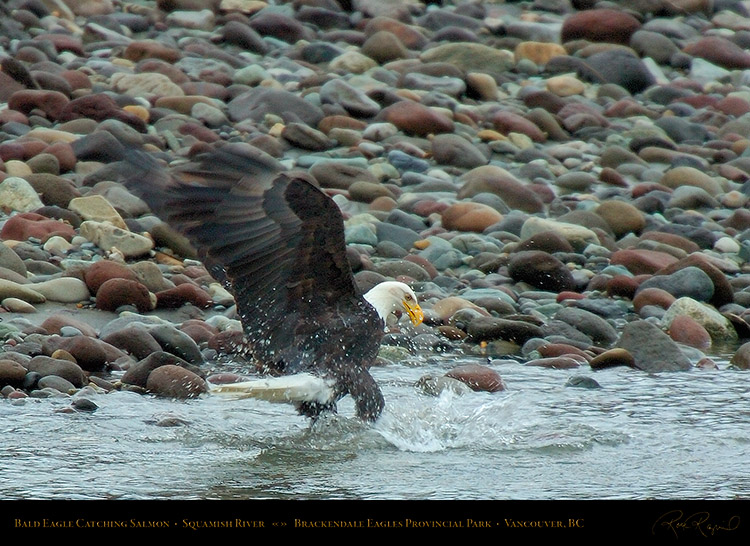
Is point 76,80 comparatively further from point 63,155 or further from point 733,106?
point 733,106

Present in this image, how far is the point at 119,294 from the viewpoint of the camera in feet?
21.9

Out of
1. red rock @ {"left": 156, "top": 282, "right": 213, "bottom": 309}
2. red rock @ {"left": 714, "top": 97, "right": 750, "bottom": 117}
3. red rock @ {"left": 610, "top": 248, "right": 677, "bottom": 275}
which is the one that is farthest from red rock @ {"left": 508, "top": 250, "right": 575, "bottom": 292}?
red rock @ {"left": 714, "top": 97, "right": 750, "bottom": 117}

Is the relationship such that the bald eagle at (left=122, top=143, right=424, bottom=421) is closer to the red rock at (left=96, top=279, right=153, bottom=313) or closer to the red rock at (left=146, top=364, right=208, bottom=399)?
the red rock at (left=146, top=364, right=208, bottom=399)

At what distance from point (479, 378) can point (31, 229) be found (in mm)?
2961

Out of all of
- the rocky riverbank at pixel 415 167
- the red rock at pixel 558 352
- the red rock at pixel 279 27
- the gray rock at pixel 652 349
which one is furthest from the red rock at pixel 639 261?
the red rock at pixel 279 27

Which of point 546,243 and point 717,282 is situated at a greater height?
point 717,282

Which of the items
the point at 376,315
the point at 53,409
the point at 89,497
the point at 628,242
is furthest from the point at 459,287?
the point at 89,497

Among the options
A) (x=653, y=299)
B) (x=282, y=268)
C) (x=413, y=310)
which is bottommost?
(x=653, y=299)

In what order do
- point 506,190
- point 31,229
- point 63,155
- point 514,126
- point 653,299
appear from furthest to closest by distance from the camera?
point 514,126 → point 506,190 → point 63,155 → point 653,299 → point 31,229

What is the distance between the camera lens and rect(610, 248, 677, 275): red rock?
26.6ft

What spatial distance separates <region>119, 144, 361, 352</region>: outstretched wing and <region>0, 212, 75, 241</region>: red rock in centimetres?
241

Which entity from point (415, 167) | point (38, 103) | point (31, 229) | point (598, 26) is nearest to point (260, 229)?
point (31, 229)

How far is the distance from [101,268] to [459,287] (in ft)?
7.13
